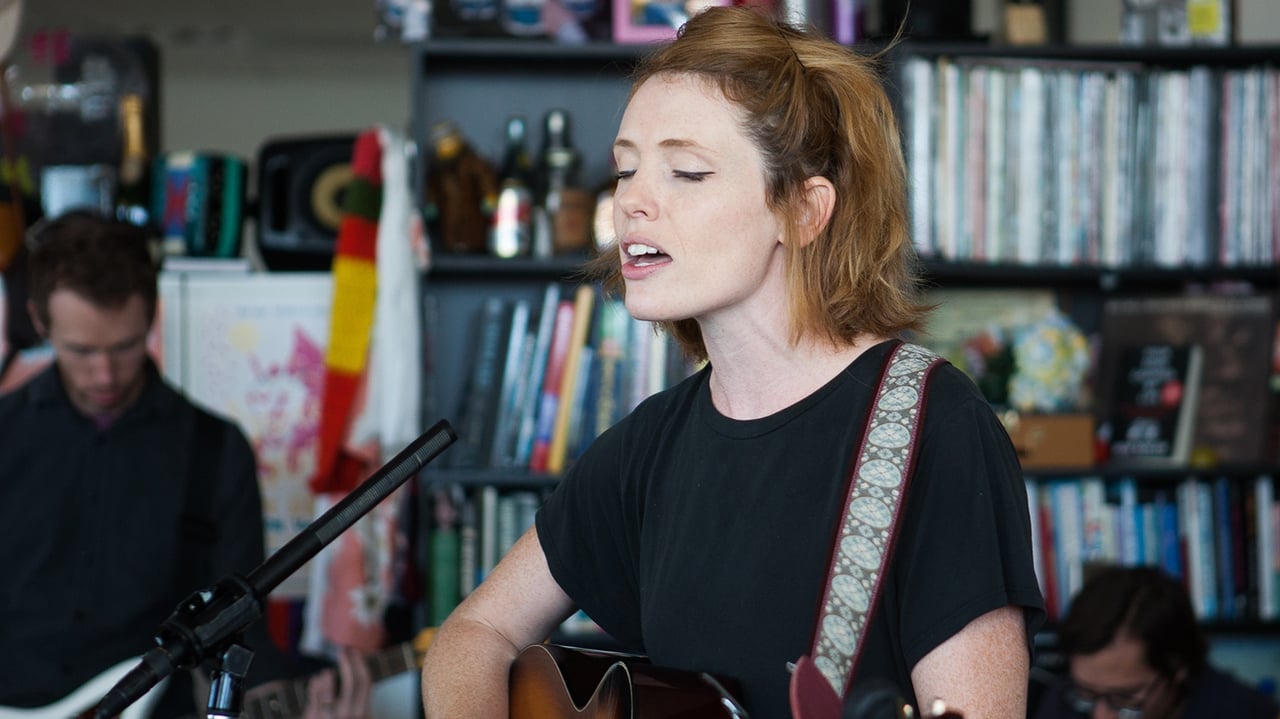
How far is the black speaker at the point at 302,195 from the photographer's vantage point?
137 inches

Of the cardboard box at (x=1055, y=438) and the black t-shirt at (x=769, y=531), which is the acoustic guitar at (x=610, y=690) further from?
the cardboard box at (x=1055, y=438)

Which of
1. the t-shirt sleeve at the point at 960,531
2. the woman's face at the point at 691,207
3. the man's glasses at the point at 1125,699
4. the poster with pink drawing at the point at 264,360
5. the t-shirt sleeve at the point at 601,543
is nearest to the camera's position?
the t-shirt sleeve at the point at 960,531

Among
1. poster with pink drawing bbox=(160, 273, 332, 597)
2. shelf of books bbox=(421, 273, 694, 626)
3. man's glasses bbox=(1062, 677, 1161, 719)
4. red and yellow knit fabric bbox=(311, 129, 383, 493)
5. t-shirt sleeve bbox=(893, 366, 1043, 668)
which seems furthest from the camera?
poster with pink drawing bbox=(160, 273, 332, 597)

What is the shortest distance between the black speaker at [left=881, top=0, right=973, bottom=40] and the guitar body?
188 cm

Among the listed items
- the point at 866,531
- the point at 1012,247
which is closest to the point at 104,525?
the point at 1012,247

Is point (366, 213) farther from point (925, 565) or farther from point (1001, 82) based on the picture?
point (925, 565)

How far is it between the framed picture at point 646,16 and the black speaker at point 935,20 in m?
0.37

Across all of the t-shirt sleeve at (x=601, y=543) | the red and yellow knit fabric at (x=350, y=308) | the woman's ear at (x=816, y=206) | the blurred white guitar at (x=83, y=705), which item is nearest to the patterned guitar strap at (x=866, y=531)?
the woman's ear at (x=816, y=206)

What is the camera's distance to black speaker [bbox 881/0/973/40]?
3.04 metres

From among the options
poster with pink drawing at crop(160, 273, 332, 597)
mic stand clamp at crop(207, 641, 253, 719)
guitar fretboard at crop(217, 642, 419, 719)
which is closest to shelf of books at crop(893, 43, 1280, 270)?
guitar fretboard at crop(217, 642, 419, 719)

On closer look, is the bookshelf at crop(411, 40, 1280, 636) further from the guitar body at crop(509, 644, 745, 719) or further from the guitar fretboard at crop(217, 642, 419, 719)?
the guitar body at crop(509, 644, 745, 719)

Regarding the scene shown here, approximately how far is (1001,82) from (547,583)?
1864 mm

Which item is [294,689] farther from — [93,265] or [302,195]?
[302,195]

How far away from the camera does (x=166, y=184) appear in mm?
3486
